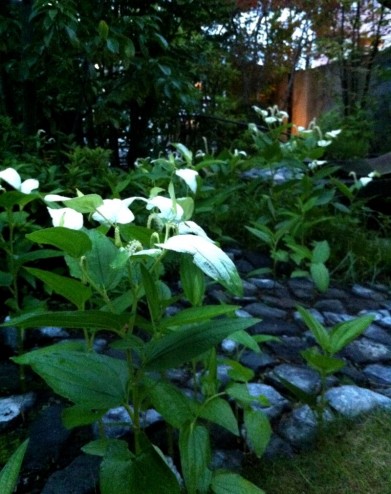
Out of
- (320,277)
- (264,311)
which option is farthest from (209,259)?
(320,277)

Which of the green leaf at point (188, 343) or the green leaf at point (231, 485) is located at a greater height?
the green leaf at point (188, 343)

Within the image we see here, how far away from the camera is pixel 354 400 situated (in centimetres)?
155

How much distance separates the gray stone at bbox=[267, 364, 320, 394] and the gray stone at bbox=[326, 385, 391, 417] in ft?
0.19

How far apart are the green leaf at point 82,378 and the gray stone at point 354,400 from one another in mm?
874

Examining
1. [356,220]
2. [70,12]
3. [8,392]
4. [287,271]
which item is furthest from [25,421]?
[356,220]

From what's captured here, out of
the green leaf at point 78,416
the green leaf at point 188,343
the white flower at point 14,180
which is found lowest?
the green leaf at point 78,416

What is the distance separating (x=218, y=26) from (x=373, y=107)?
2.54 meters

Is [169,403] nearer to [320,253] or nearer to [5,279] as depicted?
[5,279]

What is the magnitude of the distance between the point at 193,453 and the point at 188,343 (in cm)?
25

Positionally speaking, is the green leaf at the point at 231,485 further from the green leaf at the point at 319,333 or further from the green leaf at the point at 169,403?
the green leaf at the point at 319,333

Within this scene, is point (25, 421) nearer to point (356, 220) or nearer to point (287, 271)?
point (287, 271)

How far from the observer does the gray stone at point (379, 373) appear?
1.75 metres

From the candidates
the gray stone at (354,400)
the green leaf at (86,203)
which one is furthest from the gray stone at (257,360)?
the green leaf at (86,203)

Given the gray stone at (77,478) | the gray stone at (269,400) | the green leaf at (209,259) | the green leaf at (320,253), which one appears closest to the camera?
the green leaf at (209,259)
